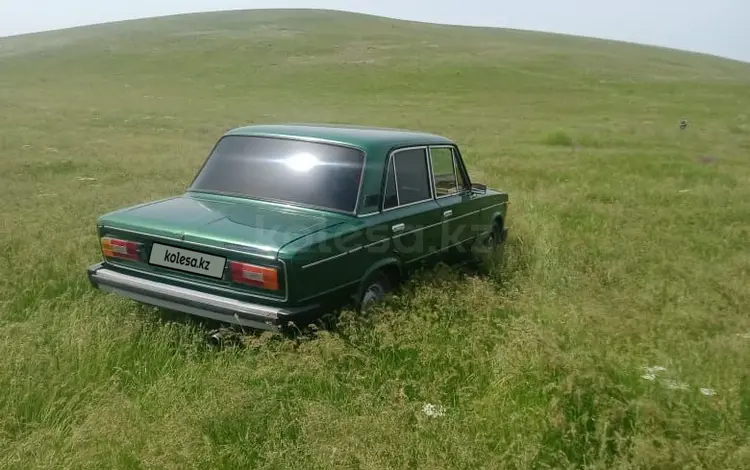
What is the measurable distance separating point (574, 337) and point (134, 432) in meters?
2.60

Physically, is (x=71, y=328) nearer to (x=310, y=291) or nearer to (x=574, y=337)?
(x=310, y=291)

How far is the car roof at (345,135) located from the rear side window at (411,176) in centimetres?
10

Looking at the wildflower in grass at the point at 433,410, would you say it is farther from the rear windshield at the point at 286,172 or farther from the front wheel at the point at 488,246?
the front wheel at the point at 488,246

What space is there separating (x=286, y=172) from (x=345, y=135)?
604mm

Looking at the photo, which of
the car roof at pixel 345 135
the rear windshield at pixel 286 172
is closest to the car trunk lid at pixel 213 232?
the rear windshield at pixel 286 172

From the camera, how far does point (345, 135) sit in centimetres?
539

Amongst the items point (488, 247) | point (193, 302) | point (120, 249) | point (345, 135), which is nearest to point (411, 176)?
point (345, 135)

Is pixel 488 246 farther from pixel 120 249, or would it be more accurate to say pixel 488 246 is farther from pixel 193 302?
pixel 120 249

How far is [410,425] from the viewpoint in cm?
348

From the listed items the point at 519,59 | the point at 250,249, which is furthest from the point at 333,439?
the point at 519,59

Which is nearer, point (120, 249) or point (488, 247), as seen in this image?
point (120, 249)

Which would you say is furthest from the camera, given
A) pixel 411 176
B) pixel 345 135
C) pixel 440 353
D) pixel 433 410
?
pixel 411 176

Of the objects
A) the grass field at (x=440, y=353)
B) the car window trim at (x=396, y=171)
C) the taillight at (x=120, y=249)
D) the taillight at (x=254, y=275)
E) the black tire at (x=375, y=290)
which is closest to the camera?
the grass field at (x=440, y=353)

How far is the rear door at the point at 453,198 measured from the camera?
6.08 meters
